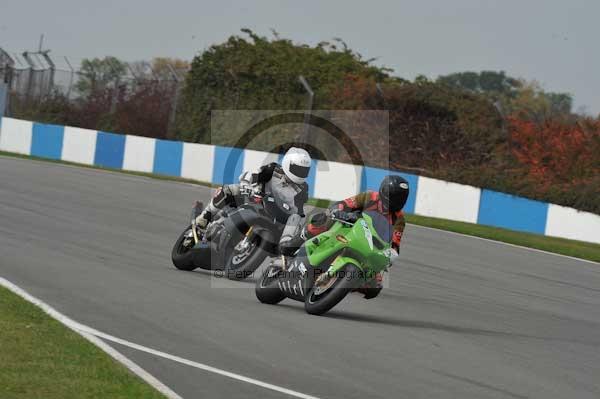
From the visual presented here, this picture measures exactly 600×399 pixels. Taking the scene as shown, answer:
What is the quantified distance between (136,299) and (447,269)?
6.57 m

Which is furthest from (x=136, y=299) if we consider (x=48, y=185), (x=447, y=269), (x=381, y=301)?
(x=48, y=185)

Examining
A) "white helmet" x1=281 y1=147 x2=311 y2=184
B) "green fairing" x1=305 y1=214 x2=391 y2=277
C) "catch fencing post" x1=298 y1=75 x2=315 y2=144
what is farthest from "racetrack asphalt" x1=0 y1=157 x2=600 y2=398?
"catch fencing post" x1=298 y1=75 x2=315 y2=144

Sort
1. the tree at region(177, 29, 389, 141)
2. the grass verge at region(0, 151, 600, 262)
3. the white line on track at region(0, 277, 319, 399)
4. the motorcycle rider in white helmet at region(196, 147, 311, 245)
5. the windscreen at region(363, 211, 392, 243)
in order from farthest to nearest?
the tree at region(177, 29, 389, 141), the grass verge at region(0, 151, 600, 262), the motorcycle rider in white helmet at region(196, 147, 311, 245), the windscreen at region(363, 211, 392, 243), the white line on track at region(0, 277, 319, 399)

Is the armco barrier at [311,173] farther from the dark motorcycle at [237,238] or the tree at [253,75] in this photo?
the dark motorcycle at [237,238]

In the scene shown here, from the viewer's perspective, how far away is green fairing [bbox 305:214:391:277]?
9.42 m

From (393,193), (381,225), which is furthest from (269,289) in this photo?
(393,193)

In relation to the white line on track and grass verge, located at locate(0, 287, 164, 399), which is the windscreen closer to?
the white line on track

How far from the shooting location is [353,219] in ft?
31.2

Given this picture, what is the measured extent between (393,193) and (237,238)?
7.15 ft

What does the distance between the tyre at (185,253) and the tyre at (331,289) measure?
247cm

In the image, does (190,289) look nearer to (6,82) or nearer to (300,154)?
(300,154)

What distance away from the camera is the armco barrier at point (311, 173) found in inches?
977

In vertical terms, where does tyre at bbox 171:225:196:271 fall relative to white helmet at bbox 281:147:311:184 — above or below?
below

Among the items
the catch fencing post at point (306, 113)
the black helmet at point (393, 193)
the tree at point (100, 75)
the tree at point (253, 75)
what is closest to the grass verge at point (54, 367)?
the black helmet at point (393, 193)
